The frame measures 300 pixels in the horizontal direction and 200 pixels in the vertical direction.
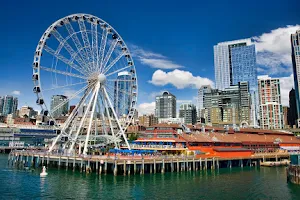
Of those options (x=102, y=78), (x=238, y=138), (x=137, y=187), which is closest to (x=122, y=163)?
(x=137, y=187)

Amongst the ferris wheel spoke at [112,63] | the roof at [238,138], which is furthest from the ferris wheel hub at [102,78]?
the roof at [238,138]

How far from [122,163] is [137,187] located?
380 inches

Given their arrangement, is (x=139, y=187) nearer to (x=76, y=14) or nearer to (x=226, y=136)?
(x=76, y=14)

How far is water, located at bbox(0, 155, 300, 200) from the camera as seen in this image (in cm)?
Answer: 4031

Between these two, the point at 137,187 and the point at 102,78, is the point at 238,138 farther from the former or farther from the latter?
the point at 137,187

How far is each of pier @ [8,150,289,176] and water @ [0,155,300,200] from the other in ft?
8.07

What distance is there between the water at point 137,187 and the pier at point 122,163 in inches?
96.9

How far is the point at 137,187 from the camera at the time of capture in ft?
150

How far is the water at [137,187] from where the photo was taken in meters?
40.3

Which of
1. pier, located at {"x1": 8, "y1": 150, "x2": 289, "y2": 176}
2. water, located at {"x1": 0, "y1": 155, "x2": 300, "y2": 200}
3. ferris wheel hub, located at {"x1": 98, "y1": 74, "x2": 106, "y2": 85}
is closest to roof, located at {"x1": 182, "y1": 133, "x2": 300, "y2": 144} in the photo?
pier, located at {"x1": 8, "y1": 150, "x2": 289, "y2": 176}

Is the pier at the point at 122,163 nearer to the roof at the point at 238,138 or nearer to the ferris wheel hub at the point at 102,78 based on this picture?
the roof at the point at 238,138

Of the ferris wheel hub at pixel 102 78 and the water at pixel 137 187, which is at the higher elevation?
the ferris wheel hub at pixel 102 78

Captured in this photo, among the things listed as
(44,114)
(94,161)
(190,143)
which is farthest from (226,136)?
(44,114)

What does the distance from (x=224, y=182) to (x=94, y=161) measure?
2471cm
